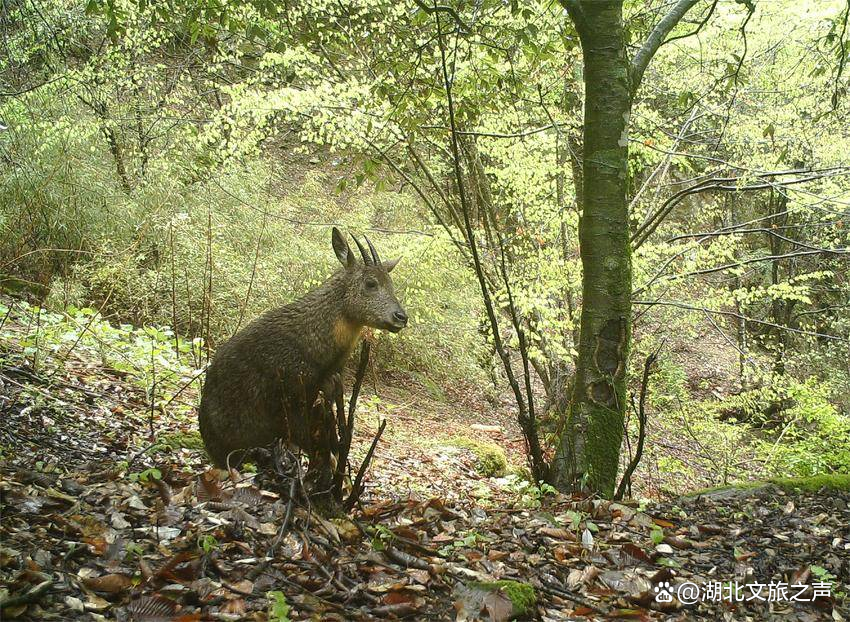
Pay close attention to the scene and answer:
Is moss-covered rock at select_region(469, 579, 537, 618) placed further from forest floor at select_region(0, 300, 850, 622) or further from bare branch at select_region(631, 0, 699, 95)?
bare branch at select_region(631, 0, 699, 95)

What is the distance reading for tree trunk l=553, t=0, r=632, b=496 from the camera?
14.6 feet

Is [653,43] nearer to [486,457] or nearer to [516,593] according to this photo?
[516,593]

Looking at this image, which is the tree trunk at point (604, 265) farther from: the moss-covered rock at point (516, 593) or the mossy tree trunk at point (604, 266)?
the moss-covered rock at point (516, 593)

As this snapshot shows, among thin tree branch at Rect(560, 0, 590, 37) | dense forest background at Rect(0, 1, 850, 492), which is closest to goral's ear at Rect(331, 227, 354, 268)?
dense forest background at Rect(0, 1, 850, 492)

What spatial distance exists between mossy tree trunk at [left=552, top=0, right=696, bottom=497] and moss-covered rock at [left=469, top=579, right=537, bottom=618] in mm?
1772

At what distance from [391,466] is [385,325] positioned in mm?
3390

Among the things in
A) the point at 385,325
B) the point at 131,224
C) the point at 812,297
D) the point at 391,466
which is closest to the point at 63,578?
the point at 385,325

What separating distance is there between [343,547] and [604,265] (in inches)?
98.8

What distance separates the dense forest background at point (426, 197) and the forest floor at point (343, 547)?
2016 mm

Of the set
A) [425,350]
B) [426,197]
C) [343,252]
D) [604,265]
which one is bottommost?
[425,350]

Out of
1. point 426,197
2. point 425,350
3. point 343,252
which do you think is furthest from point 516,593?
point 425,350

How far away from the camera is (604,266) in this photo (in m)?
4.49

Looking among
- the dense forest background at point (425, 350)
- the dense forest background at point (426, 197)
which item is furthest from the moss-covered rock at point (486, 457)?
the dense forest background at point (426, 197)

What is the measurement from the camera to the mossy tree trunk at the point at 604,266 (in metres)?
4.45
